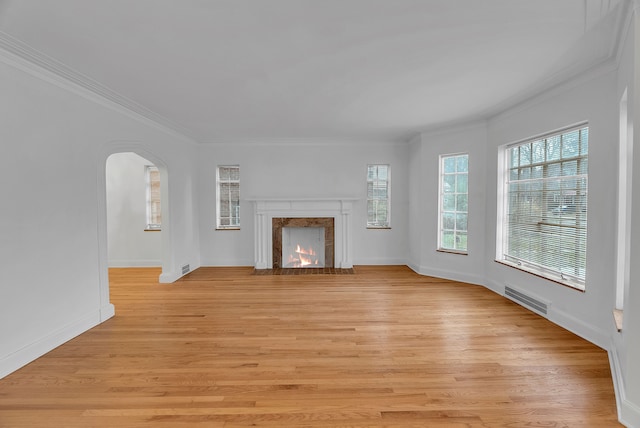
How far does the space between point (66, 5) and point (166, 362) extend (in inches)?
108

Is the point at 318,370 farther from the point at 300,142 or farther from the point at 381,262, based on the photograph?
the point at 300,142

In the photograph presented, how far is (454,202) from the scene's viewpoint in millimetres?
5461

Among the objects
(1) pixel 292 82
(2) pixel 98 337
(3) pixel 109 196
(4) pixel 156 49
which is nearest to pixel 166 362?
(2) pixel 98 337

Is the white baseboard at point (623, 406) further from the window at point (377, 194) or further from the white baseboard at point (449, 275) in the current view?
the window at point (377, 194)

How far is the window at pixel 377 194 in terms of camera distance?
6633 millimetres

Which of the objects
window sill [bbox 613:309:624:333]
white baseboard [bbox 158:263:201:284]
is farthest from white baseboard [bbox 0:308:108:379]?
window sill [bbox 613:309:624:333]

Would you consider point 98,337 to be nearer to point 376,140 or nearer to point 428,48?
point 428,48

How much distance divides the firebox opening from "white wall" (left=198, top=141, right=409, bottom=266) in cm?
73

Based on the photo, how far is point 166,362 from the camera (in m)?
2.70

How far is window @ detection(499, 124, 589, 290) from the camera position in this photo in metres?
3.30

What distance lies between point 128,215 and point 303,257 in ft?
12.5

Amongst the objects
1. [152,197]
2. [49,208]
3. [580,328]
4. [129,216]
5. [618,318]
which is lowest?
[580,328]

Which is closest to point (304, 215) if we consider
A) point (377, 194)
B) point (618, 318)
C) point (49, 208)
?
point (377, 194)

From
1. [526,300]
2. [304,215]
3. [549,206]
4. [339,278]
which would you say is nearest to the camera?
[549,206]
